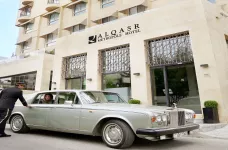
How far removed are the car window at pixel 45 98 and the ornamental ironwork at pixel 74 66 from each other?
24.1 ft

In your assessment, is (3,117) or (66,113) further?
(3,117)

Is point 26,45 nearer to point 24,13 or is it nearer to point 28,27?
point 28,27

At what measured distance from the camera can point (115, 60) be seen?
1199cm

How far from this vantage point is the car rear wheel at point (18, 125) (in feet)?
18.6

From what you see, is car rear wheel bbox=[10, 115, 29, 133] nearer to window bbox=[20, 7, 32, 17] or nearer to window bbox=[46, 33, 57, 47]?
window bbox=[46, 33, 57, 47]

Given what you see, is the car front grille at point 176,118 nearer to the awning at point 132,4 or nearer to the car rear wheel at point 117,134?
the car rear wheel at point 117,134

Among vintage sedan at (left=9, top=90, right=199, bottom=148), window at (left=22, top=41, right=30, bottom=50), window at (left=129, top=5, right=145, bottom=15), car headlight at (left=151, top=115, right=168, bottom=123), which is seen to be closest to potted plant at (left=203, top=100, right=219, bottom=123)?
vintage sedan at (left=9, top=90, right=199, bottom=148)

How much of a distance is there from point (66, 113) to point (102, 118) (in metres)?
1.16

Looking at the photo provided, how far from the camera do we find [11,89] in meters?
5.43

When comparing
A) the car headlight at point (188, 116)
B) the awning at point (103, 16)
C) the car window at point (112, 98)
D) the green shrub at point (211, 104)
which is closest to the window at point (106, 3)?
the awning at point (103, 16)

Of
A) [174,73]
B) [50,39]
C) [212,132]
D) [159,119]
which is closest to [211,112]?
[212,132]

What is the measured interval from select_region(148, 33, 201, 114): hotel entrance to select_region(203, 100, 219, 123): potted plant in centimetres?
80

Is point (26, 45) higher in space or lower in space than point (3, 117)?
higher

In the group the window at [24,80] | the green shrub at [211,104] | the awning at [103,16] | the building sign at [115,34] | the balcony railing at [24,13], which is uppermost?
the balcony railing at [24,13]
